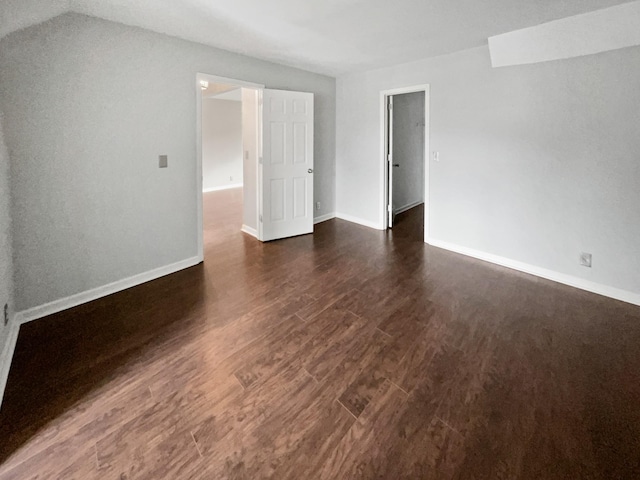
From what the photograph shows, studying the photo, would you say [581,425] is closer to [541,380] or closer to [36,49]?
[541,380]

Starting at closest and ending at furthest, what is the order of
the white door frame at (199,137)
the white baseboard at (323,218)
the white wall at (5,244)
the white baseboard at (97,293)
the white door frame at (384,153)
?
the white wall at (5,244) < the white baseboard at (97,293) < the white door frame at (199,137) < the white door frame at (384,153) < the white baseboard at (323,218)

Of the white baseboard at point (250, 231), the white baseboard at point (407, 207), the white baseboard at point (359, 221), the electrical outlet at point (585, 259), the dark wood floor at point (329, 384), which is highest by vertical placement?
the white baseboard at point (407, 207)

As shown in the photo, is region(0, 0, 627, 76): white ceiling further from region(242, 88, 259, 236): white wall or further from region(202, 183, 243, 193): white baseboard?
region(202, 183, 243, 193): white baseboard

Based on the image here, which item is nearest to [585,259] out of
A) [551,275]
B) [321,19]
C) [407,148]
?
[551,275]

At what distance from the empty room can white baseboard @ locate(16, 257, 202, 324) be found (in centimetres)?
3

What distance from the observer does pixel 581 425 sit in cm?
160

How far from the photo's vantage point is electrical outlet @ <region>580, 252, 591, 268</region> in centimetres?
312

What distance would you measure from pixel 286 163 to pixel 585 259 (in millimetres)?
3661

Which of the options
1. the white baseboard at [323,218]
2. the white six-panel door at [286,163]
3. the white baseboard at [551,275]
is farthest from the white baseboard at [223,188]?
the white baseboard at [551,275]

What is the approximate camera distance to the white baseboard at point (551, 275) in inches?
116

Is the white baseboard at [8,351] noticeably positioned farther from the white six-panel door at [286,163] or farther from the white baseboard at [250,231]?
the white baseboard at [250,231]

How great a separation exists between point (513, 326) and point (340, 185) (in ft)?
12.4

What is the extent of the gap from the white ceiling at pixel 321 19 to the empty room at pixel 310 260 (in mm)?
31

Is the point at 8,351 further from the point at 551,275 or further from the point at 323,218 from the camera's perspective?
the point at 551,275
